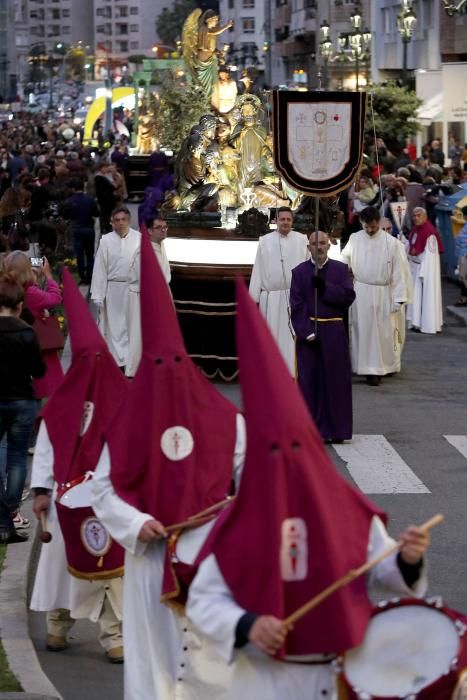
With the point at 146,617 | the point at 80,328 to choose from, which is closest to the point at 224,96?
the point at 80,328

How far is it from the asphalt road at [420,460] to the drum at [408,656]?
271 centimetres

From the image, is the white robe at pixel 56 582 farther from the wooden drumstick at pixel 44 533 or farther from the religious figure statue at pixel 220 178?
the religious figure statue at pixel 220 178

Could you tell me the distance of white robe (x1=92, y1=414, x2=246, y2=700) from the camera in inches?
238

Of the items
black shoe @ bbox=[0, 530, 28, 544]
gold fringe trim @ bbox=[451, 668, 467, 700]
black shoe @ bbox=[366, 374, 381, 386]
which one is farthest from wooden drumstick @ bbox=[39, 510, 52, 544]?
black shoe @ bbox=[366, 374, 381, 386]

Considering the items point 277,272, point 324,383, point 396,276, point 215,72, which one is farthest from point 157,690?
point 215,72

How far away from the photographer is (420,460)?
13.0 metres

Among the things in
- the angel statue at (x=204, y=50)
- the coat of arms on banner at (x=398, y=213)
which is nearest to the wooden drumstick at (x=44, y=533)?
the angel statue at (x=204, y=50)

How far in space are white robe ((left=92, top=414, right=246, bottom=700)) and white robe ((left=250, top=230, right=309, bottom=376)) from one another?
8.85m

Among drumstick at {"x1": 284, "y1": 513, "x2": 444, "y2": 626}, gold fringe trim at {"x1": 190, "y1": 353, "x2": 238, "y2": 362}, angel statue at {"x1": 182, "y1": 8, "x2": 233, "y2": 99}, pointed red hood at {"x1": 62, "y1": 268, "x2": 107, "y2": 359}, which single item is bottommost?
gold fringe trim at {"x1": 190, "y1": 353, "x2": 238, "y2": 362}

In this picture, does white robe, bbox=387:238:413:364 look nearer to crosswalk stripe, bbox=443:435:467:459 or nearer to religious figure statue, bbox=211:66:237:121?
crosswalk stripe, bbox=443:435:467:459

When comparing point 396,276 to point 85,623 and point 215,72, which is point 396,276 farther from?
point 85,623

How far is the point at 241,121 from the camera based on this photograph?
18328 millimetres

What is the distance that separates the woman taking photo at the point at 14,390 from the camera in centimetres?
922

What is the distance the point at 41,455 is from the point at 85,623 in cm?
144
